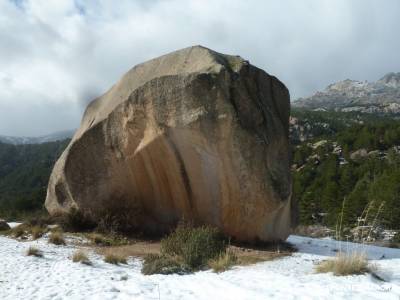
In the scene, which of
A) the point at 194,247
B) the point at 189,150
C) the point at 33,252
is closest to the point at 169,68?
the point at 189,150

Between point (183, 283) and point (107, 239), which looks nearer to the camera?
point (183, 283)

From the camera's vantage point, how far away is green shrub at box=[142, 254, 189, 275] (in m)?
8.34

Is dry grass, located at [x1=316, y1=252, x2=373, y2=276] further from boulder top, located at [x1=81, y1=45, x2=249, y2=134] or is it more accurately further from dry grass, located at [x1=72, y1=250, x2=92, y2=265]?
boulder top, located at [x1=81, y1=45, x2=249, y2=134]

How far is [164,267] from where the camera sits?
8523 millimetres

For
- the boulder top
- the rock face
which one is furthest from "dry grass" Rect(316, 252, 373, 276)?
the boulder top

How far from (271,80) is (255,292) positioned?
8.43m

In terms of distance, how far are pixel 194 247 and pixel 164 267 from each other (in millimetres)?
1140

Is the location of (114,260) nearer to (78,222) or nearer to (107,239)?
(107,239)

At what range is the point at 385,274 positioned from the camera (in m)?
7.43

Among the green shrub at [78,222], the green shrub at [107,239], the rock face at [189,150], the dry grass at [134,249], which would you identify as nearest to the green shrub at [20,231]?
the green shrub at [78,222]

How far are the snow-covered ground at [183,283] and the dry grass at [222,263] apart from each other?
20 cm

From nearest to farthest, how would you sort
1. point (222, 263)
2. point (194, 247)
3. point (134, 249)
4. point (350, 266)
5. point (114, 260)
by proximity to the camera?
point (350, 266) → point (222, 263) → point (114, 260) → point (194, 247) → point (134, 249)

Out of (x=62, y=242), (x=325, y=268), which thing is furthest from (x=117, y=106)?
(x=325, y=268)

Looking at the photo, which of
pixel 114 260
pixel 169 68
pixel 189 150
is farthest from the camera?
pixel 169 68
